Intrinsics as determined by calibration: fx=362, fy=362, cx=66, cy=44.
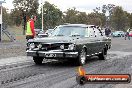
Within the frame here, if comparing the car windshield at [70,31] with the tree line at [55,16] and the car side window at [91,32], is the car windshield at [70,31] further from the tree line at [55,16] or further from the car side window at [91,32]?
the tree line at [55,16]

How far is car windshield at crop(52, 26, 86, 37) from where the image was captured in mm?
13223

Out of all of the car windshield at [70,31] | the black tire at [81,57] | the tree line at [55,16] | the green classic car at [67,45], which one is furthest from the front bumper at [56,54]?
the tree line at [55,16]

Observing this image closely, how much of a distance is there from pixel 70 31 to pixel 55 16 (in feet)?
202

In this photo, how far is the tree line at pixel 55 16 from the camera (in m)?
63.5

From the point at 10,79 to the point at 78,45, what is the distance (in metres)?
4.12

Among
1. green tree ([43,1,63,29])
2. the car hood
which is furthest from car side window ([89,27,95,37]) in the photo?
green tree ([43,1,63,29])

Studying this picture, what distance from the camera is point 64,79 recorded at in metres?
8.64

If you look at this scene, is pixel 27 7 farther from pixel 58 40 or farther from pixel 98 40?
pixel 58 40

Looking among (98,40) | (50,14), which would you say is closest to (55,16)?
(50,14)

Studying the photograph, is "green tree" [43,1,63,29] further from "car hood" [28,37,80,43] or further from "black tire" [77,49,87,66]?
"car hood" [28,37,80,43]

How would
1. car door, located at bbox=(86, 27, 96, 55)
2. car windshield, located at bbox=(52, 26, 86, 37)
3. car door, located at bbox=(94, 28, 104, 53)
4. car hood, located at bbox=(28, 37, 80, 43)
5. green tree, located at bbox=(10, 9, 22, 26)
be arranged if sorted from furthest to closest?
green tree, located at bbox=(10, 9, 22, 26) < car door, located at bbox=(94, 28, 104, 53) < car door, located at bbox=(86, 27, 96, 55) < car windshield, located at bbox=(52, 26, 86, 37) < car hood, located at bbox=(28, 37, 80, 43)

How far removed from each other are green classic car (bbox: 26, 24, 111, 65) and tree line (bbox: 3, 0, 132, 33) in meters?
40.5

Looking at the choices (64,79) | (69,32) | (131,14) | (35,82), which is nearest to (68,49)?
(69,32)

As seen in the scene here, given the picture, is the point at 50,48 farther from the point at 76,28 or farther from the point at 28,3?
the point at 28,3
